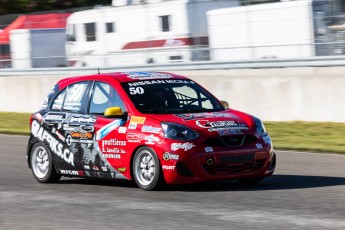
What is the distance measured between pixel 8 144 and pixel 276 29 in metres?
7.14

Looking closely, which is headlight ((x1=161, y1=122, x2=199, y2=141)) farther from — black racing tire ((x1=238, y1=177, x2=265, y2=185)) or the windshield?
black racing tire ((x1=238, y1=177, x2=265, y2=185))

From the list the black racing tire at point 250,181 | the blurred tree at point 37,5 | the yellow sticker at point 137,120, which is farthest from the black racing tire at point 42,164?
the blurred tree at point 37,5

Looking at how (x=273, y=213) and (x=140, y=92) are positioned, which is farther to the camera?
(x=140, y=92)

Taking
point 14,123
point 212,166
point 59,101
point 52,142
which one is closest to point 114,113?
point 212,166

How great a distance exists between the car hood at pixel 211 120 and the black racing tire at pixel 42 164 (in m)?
2.05

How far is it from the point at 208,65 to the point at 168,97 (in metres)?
10.4

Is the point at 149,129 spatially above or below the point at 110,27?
below

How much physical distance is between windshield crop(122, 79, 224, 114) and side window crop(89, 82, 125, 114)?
17 cm

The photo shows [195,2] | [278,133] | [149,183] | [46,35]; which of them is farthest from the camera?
[46,35]

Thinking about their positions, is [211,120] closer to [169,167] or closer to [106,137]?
[169,167]

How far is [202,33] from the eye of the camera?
23672mm

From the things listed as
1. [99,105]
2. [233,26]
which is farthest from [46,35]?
[99,105]

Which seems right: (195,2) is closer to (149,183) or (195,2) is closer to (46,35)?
(46,35)

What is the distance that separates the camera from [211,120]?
10.6m
